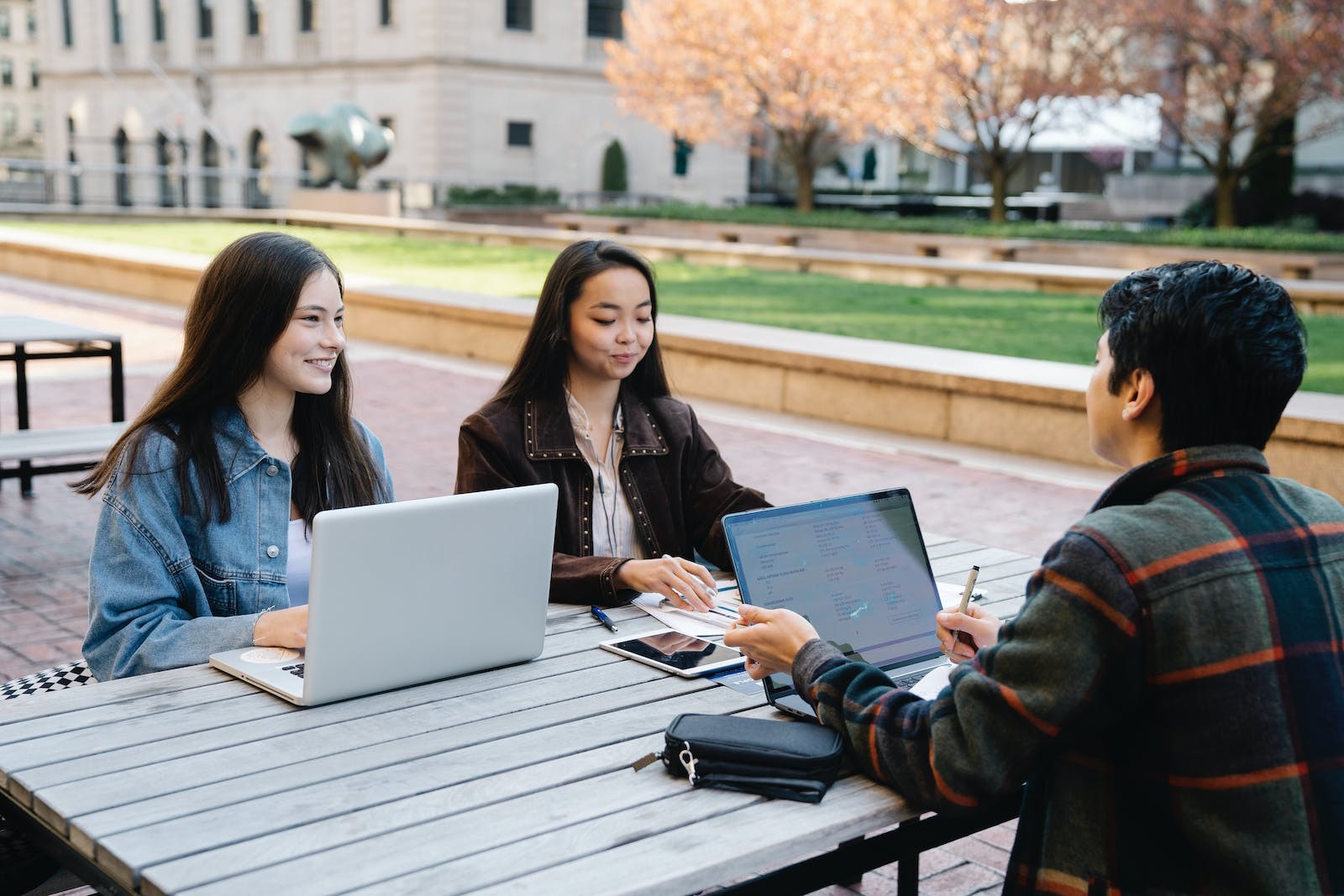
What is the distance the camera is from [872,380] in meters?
9.55

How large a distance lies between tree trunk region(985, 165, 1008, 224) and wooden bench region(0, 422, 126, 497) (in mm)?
22321

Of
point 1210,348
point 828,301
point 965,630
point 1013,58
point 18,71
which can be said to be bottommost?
point 828,301

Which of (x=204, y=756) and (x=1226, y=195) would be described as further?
(x=1226, y=195)

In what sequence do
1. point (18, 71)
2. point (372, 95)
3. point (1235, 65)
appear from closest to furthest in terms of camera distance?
1. point (1235, 65)
2. point (372, 95)
3. point (18, 71)

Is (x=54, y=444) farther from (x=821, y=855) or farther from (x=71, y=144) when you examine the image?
(x=71, y=144)

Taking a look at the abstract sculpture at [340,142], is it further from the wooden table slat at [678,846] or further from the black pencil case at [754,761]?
the wooden table slat at [678,846]

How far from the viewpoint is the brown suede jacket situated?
3367 millimetres

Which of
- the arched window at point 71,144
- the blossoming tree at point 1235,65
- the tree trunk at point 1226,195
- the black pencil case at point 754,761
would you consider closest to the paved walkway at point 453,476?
the black pencil case at point 754,761

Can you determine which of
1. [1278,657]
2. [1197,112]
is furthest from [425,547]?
[1197,112]

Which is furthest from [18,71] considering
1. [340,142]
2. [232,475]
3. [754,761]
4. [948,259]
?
[754,761]

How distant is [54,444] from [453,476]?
2299 millimetres

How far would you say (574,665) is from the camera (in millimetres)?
2641

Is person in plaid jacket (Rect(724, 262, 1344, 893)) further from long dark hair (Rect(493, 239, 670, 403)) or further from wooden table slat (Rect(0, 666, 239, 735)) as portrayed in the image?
long dark hair (Rect(493, 239, 670, 403))

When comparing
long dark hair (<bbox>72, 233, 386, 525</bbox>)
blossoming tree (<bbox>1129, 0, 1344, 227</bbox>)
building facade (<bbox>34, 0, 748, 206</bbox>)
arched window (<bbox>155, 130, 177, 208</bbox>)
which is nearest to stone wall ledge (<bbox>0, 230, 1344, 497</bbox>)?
long dark hair (<bbox>72, 233, 386, 525</bbox>)
